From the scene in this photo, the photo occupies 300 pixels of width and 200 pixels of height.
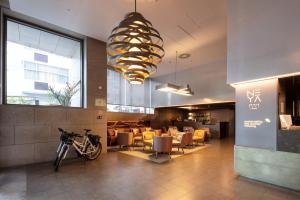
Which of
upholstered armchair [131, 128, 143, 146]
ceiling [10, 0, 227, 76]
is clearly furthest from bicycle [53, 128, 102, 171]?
ceiling [10, 0, 227, 76]

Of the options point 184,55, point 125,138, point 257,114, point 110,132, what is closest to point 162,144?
point 125,138

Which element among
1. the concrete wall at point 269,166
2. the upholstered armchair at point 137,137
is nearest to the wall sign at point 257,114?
the concrete wall at point 269,166

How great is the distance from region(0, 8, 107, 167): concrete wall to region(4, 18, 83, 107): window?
0.34 meters

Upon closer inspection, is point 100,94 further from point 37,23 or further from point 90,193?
point 90,193

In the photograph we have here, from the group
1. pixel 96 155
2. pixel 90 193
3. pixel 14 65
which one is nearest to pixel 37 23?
pixel 14 65

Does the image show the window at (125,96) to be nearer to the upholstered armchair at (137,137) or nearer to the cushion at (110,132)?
the cushion at (110,132)

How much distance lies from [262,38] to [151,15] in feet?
9.46

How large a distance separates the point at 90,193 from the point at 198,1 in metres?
4.94

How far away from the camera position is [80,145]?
5547 millimetres

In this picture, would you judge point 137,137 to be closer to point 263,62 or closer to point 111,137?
point 111,137

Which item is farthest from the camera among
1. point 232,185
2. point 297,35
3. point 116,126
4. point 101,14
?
point 116,126

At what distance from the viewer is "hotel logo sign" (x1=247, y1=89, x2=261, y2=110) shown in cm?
406

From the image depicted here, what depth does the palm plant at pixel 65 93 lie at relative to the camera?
20.0ft

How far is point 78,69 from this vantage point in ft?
22.5
